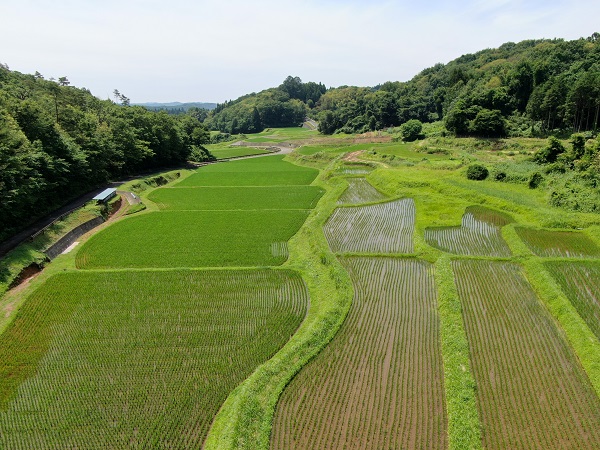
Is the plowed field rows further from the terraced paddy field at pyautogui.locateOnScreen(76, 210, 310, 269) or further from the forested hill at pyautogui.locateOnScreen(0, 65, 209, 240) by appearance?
the forested hill at pyautogui.locateOnScreen(0, 65, 209, 240)

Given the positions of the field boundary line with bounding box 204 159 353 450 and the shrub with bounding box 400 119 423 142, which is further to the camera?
the shrub with bounding box 400 119 423 142

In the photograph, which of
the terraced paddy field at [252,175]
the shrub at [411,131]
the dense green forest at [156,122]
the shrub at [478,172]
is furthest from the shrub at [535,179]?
the shrub at [411,131]

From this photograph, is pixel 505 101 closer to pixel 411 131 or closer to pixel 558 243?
pixel 411 131

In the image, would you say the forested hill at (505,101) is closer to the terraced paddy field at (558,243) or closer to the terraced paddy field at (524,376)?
the terraced paddy field at (558,243)

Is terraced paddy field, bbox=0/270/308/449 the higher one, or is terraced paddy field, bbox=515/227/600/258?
terraced paddy field, bbox=0/270/308/449

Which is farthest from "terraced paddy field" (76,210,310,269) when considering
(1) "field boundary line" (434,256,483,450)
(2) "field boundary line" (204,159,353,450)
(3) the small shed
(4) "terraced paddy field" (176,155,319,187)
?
(4) "terraced paddy field" (176,155,319,187)

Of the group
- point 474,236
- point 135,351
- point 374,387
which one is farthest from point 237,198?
point 374,387

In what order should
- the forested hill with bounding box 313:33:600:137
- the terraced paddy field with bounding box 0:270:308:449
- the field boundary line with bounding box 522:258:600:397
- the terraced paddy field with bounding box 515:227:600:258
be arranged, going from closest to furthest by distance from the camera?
the terraced paddy field with bounding box 0:270:308:449, the field boundary line with bounding box 522:258:600:397, the terraced paddy field with bounding box 515:227:600:258, the forested hill with bounding box 313:33:600:137

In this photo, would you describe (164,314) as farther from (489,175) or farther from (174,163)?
(174,163)
